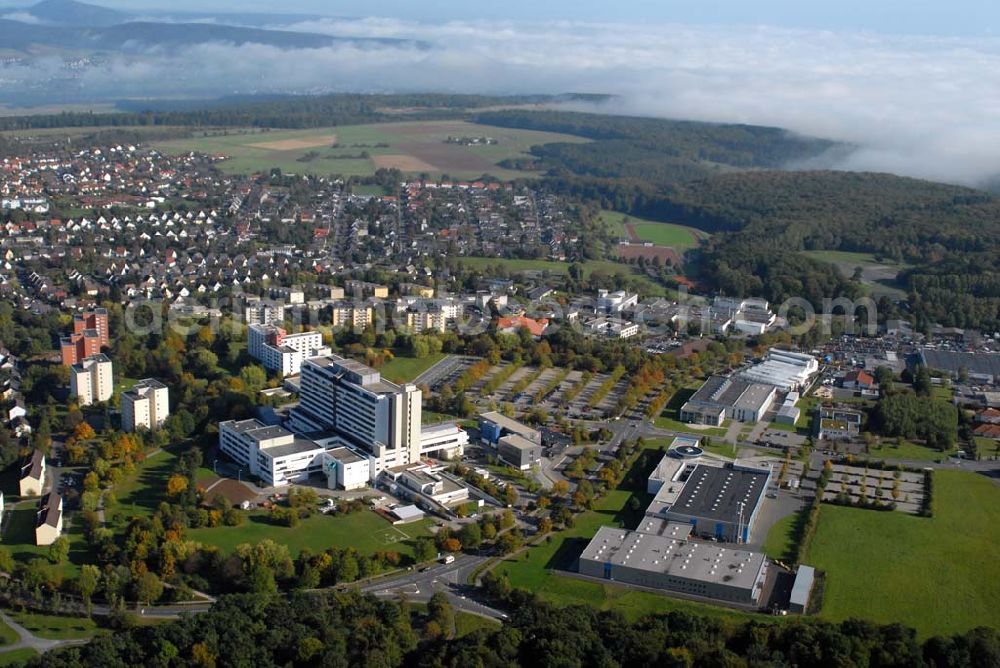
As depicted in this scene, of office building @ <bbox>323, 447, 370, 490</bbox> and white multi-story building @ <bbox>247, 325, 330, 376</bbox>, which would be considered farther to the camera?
white multi-story building @ <bbox>247, 325, 330, 376</bbox>

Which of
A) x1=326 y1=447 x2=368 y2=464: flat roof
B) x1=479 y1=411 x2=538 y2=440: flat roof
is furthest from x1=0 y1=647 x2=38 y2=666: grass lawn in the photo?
x1=479 y1=411 x2=538 y2=440: flat roof

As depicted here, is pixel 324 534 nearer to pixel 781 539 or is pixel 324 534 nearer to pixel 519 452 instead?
pixel 519 452

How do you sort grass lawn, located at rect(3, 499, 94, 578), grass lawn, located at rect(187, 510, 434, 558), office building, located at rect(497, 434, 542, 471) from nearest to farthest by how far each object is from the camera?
grass lawn, located at rect(3, 499, 94, 578)
grass lawn, located at rect(187, 510, 434, 558)
office building, located at rect(497, 434, 542, 471)

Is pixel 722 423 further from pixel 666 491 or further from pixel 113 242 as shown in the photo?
pixel 113 242

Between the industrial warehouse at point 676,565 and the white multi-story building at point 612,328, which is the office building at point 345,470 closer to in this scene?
the industrial warehouse at point 676,565

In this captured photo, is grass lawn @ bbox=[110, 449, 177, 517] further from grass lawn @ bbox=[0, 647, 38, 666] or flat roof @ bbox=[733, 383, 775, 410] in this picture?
flat roof @ bbox=[733, 383, 775, 410]

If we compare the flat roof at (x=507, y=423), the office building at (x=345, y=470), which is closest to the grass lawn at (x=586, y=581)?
the flat roof at (x=507, y=423)
